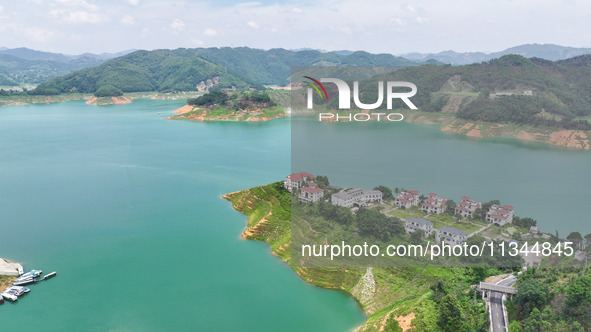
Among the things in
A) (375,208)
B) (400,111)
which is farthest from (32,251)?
(400,111)

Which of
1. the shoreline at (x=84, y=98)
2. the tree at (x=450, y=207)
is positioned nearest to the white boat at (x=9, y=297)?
the tree at (x=450, y=207)

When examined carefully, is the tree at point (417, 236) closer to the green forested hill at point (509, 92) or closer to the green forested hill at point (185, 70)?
the green forested hill at point (509, 92)

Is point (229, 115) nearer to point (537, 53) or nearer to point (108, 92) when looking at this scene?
point (108, 92)

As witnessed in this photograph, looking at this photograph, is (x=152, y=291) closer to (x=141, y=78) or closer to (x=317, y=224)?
(x=317, y=224)

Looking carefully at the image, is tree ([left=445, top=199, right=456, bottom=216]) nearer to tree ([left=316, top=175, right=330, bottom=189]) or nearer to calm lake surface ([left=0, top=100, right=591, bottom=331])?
calm lake surface ([left=0, top=100, right=591, bottom=331])

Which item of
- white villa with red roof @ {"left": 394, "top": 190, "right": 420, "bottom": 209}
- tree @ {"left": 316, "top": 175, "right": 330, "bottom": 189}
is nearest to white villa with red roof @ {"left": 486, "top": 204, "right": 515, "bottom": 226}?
white villa with red roof @ {"left": 394, "top": 190, "right": 420, "bottom": 209}
